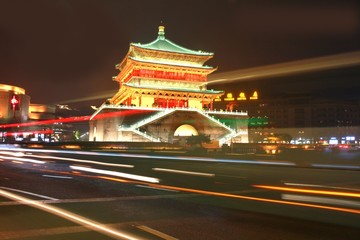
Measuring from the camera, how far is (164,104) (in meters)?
55.7

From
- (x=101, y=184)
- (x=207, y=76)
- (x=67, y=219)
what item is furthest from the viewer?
(x=207, y=76)

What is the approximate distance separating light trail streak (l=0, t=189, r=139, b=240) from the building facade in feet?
127

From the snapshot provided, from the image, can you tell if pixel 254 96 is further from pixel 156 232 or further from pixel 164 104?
pixel 156 232

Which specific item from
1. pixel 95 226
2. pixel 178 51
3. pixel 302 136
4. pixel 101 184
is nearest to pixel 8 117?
pixel 178 51

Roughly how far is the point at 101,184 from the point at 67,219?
17.0 ft

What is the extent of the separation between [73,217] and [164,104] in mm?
49262

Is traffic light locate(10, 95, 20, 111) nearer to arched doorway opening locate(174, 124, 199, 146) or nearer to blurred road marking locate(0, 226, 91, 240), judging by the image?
arched doorway opening locate(174, 124, 199, 146)

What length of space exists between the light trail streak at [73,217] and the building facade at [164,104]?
3858 cm

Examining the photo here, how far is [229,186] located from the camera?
10789mm

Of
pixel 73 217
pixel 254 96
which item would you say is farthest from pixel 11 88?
pixel 73 217

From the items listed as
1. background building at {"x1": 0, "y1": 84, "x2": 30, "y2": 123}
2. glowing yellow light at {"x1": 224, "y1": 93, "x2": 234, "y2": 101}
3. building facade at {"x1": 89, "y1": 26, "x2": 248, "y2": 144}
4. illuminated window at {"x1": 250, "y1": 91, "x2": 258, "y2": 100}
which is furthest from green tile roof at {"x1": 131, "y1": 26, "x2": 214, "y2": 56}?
background building at {"x1": 0, "y1": 84, "x2": 30, "y2": 123}

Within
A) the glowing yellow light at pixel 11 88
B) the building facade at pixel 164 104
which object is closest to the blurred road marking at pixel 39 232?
the building facade at pixel 164 104

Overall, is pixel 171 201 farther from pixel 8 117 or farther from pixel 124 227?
pixel 8 117

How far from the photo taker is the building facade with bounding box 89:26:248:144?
48.6 m
